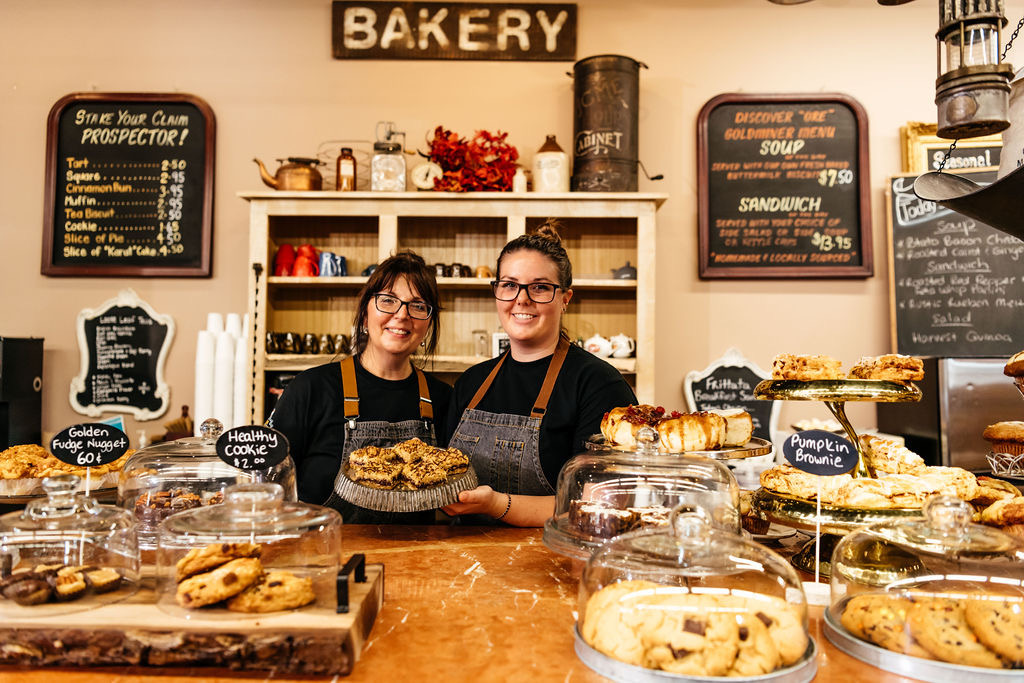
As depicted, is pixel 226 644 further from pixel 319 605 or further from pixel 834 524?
pixel 834 524

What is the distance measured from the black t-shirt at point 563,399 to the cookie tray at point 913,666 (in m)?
1.10

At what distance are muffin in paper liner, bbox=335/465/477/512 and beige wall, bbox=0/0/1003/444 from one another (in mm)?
2479

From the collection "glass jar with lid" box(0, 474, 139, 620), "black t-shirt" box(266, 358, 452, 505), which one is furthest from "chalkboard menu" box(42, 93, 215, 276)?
"glass jar with lid" box(0, 474, 139, 620)

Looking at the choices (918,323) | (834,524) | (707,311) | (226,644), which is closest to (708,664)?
(834,524)

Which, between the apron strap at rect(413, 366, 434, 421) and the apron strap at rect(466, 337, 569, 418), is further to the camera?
the apron strap at rect(413, 366, 434, 421)

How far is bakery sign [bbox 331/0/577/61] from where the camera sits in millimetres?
3883

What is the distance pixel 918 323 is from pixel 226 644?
3822mm

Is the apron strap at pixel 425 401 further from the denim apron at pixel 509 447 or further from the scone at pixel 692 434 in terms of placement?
the scone at pixel 692 434

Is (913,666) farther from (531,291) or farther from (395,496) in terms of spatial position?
(531,291)

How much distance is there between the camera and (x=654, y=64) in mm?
3906

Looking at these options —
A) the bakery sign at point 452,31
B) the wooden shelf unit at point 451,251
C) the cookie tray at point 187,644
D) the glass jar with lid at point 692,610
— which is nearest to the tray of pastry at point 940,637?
the glass jar with lid at point 692,610

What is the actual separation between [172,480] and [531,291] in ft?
3.87

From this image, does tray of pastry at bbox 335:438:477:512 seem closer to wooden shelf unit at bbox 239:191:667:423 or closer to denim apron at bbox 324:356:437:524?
denim apron at bbox 324:356:437:524

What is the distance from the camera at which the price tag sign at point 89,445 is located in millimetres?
1370
